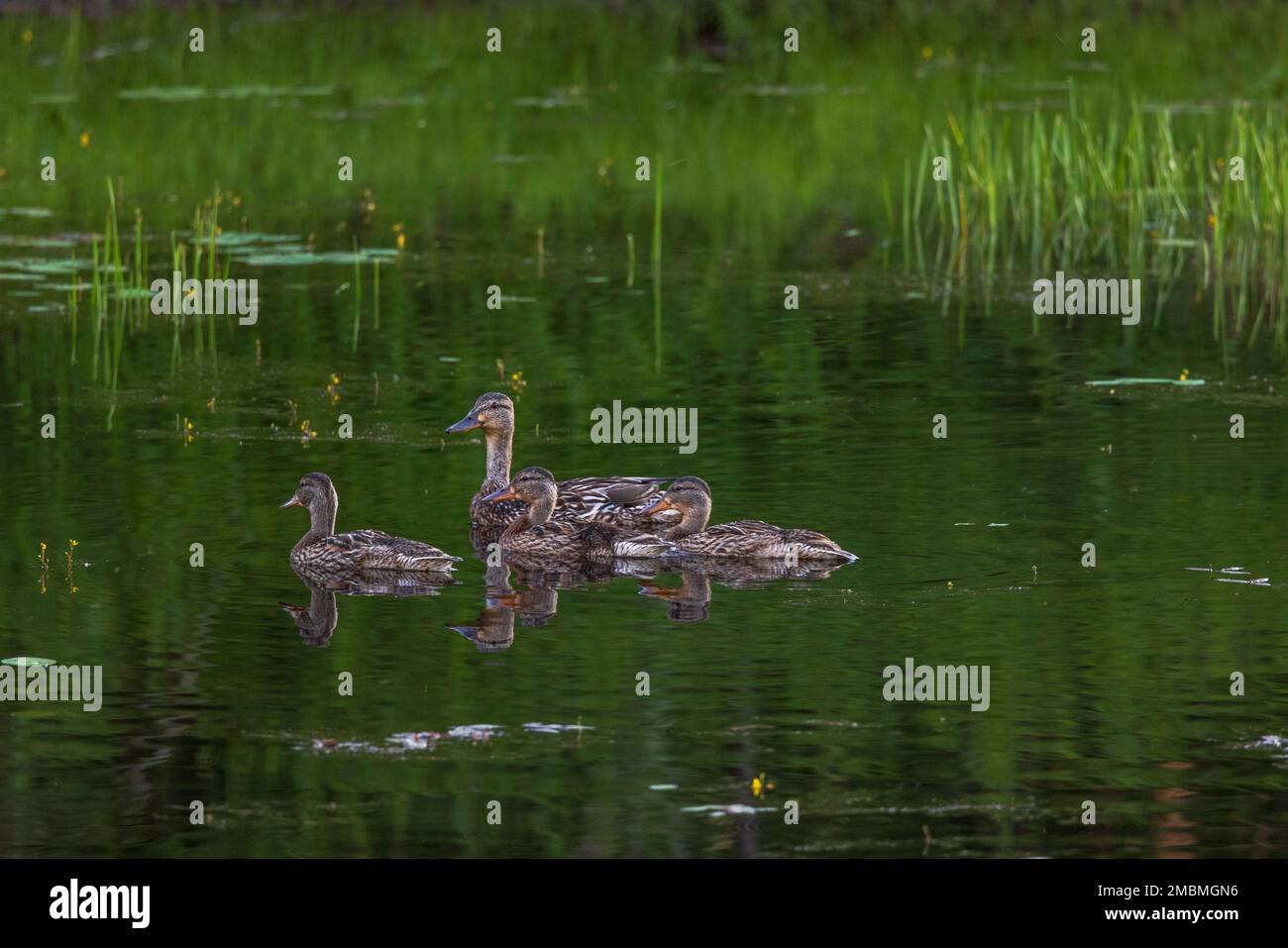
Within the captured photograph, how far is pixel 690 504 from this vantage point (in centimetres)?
1223

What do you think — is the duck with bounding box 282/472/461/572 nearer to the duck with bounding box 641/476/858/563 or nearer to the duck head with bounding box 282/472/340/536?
the duck head with bounding box 282/472/340/536

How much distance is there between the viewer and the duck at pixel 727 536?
37.7 ft

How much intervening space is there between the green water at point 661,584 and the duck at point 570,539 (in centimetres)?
25

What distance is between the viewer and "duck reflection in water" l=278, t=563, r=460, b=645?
10.9 m

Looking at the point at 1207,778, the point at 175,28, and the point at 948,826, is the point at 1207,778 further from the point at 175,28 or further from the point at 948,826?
the point at 175,28

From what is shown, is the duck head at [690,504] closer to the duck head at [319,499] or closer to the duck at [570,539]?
the duck at [570,539]

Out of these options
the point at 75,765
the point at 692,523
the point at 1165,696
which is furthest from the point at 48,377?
the point at 1165,696

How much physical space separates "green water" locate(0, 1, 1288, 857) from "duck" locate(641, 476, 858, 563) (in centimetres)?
19

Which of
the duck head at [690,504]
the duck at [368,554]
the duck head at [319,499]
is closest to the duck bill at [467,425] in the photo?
the duck head at [319,499]

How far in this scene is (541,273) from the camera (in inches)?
781

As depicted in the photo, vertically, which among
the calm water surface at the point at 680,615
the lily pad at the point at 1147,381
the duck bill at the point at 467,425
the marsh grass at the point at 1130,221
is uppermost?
the marsh grass at the point at 1130,221

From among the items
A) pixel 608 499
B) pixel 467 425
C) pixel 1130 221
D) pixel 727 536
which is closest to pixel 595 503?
pixel 608 499

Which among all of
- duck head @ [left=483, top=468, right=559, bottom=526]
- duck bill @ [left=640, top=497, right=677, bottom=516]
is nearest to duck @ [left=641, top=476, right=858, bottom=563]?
duck bill @ [left=640, top=497, right=677, bottom=516]

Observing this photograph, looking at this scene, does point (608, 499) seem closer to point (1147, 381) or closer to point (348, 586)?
point (348, 586)
